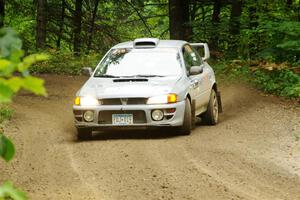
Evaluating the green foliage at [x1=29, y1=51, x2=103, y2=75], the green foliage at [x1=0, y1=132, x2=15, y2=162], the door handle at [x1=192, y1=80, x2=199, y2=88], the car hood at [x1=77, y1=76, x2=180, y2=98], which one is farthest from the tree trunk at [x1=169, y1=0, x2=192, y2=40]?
the green foliage at [x1=0, y1=132, x2=15, y2=162]

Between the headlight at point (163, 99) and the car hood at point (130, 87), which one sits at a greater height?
the car hood at point (130, 87)

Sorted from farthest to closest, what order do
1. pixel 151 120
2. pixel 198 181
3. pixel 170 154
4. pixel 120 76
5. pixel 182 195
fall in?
pixel 120 76
pixel 151 120
pixel 170 154
pixel 198 181
pixel 182 195

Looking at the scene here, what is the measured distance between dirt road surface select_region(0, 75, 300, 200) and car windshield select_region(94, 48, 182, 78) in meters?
1.10

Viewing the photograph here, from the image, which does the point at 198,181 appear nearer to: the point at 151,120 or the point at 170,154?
the point at 170,154

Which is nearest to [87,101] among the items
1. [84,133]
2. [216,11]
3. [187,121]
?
[84,133]

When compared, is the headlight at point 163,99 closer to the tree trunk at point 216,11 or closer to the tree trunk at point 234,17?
the tree trunk at point 234,17

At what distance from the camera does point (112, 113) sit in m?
11.0

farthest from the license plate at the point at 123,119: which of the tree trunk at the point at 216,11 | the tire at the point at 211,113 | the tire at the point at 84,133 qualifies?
the tree trunk at the point at 216,11

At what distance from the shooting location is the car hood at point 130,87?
11.0 m

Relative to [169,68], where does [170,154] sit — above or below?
below

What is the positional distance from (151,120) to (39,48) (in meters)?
13.5

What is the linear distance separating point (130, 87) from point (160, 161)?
2598mm

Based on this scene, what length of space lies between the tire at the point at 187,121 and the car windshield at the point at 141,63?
0.78m

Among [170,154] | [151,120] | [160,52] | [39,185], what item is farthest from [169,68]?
[39,185]
